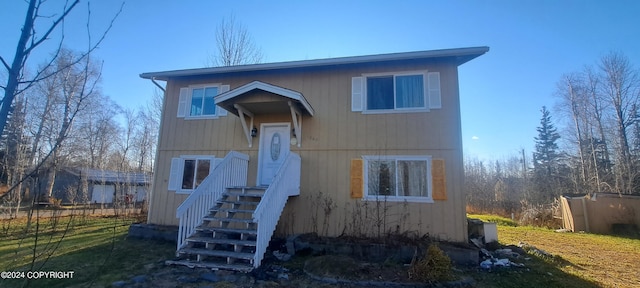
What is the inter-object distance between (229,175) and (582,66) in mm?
24866

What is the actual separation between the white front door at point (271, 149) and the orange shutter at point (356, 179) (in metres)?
2.03

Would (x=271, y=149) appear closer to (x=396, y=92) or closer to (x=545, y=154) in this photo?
(x=396, y=92)

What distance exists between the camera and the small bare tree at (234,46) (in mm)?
16094

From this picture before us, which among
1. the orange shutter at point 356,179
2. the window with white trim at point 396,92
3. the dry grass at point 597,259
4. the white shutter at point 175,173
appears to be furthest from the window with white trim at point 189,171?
the dry grass at point 597,259

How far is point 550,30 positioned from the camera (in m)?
10.7

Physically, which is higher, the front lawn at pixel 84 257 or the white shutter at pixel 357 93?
the white shutter at pixel 357 93

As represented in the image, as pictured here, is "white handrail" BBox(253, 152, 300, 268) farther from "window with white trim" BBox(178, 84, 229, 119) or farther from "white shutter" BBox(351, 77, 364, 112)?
"window with white trim" BBox(178, 84, 229, 119)

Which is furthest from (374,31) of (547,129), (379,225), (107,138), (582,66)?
(547,129)

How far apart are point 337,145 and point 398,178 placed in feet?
6.29

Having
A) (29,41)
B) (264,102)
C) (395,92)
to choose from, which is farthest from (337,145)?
(29,41)

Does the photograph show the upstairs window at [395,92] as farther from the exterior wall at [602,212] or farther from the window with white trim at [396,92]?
the exterior wall at [602,212]

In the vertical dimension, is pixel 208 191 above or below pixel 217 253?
above

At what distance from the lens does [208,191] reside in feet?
22.3

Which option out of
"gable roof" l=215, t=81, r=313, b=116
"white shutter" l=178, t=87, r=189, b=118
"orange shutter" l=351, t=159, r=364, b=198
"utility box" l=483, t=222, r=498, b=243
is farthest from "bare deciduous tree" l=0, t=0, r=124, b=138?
"utility box" l=483, t=222, r=498, b=243
